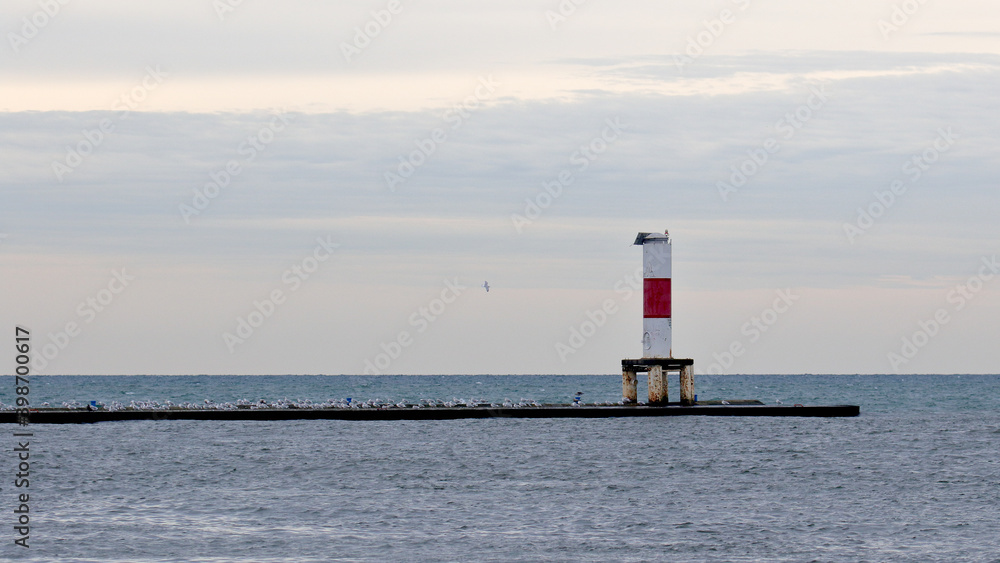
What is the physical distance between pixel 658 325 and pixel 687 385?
379 cm

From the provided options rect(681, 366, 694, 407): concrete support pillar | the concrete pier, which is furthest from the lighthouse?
the concrete pier

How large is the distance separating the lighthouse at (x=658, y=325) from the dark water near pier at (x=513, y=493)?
2.16m

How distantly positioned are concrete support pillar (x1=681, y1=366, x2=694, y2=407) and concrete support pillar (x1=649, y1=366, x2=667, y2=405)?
0.99 meters

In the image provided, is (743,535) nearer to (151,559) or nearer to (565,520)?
(565,520)

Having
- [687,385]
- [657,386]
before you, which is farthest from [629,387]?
[687,385]

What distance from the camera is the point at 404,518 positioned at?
117 feet

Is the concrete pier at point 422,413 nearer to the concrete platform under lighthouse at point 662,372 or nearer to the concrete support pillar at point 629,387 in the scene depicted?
the concrete platform under lighthouse at point 662,372

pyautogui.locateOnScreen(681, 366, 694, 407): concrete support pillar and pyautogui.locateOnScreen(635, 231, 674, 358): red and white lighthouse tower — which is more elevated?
pyautogui.locateOnScreen(635, 231, 674, 358): red and white lighthouse tower

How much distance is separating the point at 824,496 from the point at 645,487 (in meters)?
5.76

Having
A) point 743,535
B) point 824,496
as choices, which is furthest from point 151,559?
point 824,496

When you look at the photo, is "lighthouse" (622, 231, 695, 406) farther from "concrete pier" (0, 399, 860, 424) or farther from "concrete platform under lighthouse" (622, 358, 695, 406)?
"concrete pier" (0, 399, 860, 424)

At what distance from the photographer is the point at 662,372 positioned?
216ft

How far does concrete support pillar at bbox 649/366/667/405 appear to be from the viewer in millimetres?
65750

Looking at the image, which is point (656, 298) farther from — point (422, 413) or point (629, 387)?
point (422, 413)
